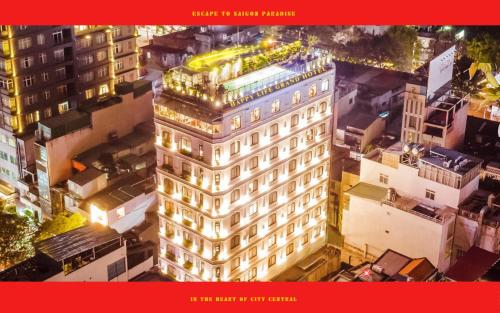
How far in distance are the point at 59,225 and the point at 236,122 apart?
11832 mm

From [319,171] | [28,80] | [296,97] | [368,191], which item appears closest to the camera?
[296,97]

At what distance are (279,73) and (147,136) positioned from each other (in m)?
14.0

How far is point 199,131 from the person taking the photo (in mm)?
31125

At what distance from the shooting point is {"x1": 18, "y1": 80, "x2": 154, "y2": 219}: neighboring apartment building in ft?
132

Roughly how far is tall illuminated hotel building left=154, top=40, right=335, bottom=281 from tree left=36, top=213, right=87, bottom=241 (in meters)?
5.47

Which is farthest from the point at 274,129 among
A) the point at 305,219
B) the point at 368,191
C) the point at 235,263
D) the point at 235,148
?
the point at 368,191

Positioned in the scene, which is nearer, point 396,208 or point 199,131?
point 199,131

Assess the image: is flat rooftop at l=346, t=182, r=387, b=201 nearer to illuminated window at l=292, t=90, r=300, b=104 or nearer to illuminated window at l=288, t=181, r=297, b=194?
illuminated window at l=288, t=181, r=297, b=194

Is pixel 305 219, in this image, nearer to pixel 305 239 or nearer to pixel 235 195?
pixel 305 239

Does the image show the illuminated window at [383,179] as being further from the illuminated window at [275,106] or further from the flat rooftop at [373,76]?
the flat rooftop at [373,76]

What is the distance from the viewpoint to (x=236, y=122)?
31.3 meters
